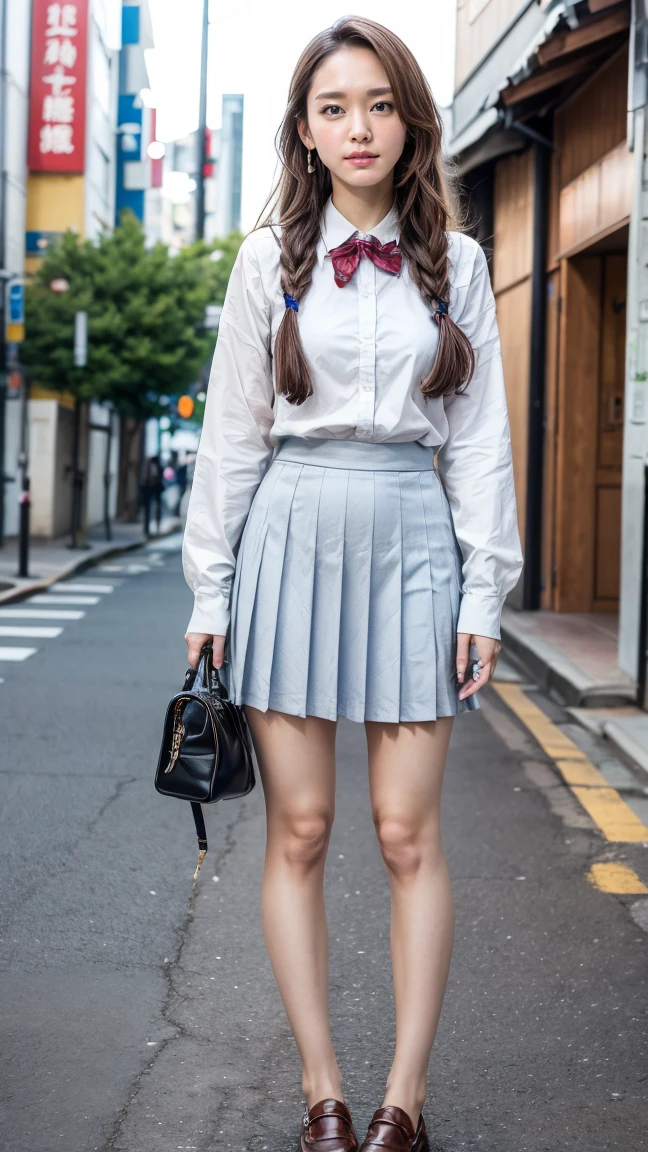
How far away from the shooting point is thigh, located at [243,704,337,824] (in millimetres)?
2506

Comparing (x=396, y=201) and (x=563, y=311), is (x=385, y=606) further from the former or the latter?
(x=563, y=311)

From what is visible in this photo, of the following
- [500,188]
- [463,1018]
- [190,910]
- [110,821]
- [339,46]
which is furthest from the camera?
[500,188]

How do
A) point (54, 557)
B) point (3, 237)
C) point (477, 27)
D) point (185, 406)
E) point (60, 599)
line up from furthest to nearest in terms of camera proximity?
point (185, 406) → point (3, 237) → point (54, 557) → point (477, 27) → point (60, 599)

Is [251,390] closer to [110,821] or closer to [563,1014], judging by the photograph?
[563,1014]

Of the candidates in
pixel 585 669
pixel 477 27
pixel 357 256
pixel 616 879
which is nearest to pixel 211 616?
pixel 357 256

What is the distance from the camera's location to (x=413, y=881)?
99.9 inches

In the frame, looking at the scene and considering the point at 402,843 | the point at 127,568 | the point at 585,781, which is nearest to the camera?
the point at 402,843

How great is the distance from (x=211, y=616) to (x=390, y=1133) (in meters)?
0.96

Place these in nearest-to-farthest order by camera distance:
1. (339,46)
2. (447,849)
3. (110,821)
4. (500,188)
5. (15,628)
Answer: (339,46) < (447,849) < (110,821) < (15,628) < (500,188)

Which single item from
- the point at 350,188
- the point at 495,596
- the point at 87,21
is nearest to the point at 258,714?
the point at 495,596

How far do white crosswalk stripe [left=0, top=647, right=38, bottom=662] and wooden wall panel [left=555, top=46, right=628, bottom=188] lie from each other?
17.4 feet

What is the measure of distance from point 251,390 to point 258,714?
0.59m

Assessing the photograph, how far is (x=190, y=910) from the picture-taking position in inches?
160

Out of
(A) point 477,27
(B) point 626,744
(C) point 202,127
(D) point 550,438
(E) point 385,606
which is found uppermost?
(C) point 202,127
